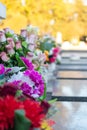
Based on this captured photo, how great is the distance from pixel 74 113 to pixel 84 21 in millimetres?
29437

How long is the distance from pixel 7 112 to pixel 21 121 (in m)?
0.05

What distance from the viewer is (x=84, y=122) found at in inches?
95.3

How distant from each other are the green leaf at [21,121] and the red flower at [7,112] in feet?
0.09

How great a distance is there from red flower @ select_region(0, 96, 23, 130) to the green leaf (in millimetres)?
27

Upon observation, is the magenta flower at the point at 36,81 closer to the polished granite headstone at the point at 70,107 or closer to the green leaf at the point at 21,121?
the polished granite headstone at the point at 70,107

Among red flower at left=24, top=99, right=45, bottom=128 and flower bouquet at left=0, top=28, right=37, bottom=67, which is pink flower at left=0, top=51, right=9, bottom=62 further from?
red flower at left=24, top=99, right=45, bottom=128

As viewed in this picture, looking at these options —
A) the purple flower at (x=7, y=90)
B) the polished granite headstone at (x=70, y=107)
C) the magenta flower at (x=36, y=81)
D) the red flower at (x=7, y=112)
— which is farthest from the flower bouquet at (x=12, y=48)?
the red flower at (x=7, y=112)

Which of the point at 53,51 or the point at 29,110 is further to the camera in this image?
the point at 53,51

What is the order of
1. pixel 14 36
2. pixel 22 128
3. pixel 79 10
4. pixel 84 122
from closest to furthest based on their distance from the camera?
pixel 22 128 < pixel 84 122 < pixel 14 36 < pixel 79 10

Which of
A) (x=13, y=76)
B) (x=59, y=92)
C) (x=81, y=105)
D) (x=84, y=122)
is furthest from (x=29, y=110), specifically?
(x=59, y=92)

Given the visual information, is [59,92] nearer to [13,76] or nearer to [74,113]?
[74,113]

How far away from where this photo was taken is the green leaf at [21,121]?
1.12 meters

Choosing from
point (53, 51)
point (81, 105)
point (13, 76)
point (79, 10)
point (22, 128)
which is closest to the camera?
point (22, 128)

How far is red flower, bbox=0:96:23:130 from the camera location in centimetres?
116
